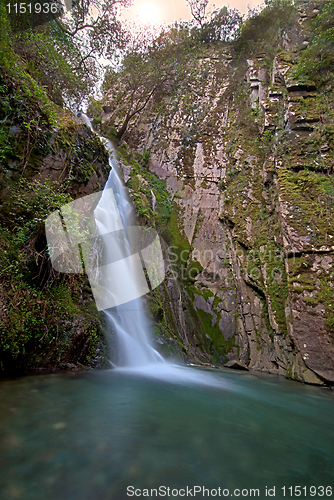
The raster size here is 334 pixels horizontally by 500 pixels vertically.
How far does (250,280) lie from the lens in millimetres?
10398

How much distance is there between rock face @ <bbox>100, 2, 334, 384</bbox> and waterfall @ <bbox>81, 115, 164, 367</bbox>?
7.77ft

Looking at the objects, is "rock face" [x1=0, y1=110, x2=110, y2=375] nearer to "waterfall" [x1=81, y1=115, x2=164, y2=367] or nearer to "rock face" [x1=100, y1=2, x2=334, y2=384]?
"waterfall" [x1=81, y1=115, x2=164, y2=367]

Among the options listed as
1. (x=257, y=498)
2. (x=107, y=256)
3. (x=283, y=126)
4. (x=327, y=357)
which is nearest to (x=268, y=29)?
(x=283, y=126)

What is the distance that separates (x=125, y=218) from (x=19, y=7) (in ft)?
22.0

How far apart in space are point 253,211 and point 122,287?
6.67m

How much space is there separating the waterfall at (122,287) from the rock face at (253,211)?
2.37 meters

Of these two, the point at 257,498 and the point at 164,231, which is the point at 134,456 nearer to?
the point at 257,498

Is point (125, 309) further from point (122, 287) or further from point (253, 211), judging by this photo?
point (253, 211)

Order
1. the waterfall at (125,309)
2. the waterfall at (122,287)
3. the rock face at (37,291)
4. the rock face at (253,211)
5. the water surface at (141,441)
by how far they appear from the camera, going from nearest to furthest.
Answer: the water surface at (141,441) → the rock face at (37,291) → the waterfall at (125,309) → the waterfall at (122,287) → the rock face at (253,211)

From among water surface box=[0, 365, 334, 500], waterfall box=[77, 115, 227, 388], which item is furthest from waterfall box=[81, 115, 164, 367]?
water surface box=[0, 365, 334, 500]

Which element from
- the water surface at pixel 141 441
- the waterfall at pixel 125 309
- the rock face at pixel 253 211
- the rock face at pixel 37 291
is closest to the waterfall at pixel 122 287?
the waterfall at pixel 125 309

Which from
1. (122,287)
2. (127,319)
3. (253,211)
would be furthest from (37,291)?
(253,211)

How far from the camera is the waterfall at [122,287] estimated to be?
643 cm

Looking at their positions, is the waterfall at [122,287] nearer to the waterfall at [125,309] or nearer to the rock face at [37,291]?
the waterfall at [125,309]
